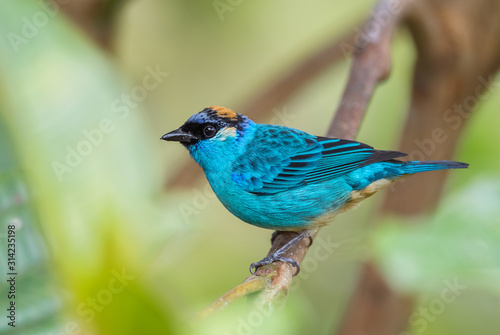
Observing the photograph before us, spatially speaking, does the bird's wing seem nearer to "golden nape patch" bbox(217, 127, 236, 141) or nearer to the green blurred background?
"golden nape patch" bbox(217, 127, 236, 141)

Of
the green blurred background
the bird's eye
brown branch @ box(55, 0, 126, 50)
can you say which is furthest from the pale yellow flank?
brown branch @ box(55, 0, 126, 50)

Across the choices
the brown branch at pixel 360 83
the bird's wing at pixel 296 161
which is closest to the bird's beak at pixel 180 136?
the bird's wing at pixel 296 161

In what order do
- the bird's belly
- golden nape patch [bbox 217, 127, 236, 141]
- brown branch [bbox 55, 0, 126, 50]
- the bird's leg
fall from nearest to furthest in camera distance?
the bird's leg, the bird's belly, golden nape patch [bbox 217, 127, 236, 141], brown branch [bbox 55, 0, 126, 50]

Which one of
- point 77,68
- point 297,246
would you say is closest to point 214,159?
point 297,246

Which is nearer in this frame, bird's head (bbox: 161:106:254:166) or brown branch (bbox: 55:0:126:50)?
bird's head (bbox: 161:106:254:166)

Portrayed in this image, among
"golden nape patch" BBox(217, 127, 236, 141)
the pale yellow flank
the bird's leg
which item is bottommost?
the bird's leg

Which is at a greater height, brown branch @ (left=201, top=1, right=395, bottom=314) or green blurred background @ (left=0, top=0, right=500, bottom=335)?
brown branch @ (left=201, top=1, right=395, bottom=314)

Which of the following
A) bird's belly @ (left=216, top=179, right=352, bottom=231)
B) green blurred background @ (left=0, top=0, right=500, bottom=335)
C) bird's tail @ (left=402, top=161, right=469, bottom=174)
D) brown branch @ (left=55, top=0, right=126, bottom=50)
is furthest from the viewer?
brown branch @ (left=55, top=0, right=126, bottom=50)

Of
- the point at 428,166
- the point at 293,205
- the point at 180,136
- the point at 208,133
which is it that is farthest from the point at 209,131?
the point at 428,166
